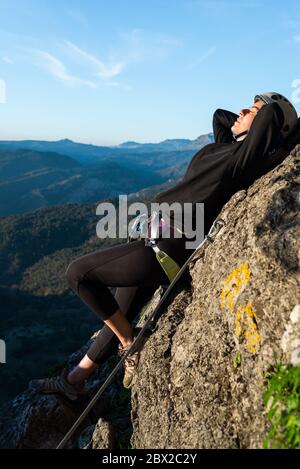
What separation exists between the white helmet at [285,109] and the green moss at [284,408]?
3.16m

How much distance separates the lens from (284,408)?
12.0 ft

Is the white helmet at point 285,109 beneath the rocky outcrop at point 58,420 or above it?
above

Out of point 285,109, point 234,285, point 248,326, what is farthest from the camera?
point 285,109

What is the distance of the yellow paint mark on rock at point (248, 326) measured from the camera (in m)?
4.56

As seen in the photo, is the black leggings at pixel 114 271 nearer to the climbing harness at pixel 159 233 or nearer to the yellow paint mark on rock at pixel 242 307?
the climbing harness at pixel 159 233

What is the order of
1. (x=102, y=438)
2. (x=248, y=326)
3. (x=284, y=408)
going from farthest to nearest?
(x=102, y=438), (x=248, y=326), (x=284, y=408)

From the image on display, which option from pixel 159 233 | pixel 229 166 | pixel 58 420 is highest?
pixel 229 166

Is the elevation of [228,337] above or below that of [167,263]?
below

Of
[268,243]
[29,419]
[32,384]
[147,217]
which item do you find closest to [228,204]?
[147,217]

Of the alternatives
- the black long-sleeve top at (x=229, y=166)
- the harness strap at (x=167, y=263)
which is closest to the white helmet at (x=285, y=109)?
the black long-sleeve top at (x=229, y=166)

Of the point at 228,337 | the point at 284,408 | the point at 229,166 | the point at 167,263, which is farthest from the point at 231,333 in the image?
the point at 229,166

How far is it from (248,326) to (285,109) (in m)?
2.76

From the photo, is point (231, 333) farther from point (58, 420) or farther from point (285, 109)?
point (58, 420)
